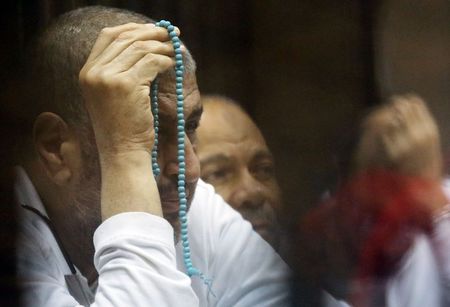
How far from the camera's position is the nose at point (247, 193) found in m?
3.02

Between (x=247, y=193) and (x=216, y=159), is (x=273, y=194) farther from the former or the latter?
(x=216, y=159)

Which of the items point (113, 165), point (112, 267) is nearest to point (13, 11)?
point (113, 165)

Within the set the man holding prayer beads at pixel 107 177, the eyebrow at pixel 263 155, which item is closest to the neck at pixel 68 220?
the man holding prayer beads at pixel 107 177

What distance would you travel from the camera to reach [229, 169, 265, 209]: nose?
3021 mm

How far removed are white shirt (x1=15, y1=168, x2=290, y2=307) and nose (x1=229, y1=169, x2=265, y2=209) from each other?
32mm

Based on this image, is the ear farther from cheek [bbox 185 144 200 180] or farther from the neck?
cheek [bbox 185 144 200 180]

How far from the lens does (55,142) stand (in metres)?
2.94

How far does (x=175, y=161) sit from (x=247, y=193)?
0.67ft

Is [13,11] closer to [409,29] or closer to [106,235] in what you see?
[106,235]

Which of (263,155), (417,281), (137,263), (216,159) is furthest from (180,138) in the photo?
(417,281)

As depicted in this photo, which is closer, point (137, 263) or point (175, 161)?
point (137, 263)

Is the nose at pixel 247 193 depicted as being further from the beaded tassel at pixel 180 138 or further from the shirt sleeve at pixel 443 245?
the shirt sleeve at pixel 443 245

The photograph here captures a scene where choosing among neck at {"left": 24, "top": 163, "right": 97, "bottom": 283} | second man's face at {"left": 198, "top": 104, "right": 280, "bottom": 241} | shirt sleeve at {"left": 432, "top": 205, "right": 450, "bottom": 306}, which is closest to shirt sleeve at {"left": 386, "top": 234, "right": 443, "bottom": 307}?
shirt sleeve at {"left": 432, "top": 205, "right": 450, "bottom": 306}

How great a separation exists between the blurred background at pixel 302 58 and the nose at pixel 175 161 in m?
0.16
